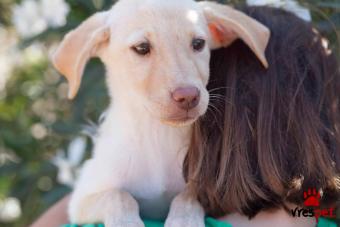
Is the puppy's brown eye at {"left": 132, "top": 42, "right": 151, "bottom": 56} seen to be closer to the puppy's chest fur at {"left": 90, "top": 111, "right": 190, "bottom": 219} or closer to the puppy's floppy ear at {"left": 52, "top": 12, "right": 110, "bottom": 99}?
the puppy's floppy ear at {"left": 52, "top": 12, "right": 110, "bottom": 99}

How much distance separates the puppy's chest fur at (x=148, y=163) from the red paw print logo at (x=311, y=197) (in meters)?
0.46

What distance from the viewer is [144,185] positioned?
89.7 inches

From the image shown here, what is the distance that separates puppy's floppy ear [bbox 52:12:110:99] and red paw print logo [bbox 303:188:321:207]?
877 millimetres

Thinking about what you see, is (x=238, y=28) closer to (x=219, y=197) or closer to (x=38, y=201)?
(x=219, y=197)

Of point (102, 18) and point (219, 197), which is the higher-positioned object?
point (102, 18)

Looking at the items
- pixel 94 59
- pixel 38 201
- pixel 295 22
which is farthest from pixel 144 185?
pixel 38 201

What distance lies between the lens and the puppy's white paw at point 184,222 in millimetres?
2035

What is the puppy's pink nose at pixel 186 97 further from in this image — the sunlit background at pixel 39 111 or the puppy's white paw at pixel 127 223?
the sunlit background at pixel 39 111

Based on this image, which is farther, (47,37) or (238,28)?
(47,37)

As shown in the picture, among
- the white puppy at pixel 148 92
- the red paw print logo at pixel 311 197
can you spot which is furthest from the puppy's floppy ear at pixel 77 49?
the red paw print logo at pixel 311 197

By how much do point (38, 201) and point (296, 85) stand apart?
2.11m

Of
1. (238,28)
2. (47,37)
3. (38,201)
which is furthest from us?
(38,201)

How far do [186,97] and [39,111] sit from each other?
82.2 inches

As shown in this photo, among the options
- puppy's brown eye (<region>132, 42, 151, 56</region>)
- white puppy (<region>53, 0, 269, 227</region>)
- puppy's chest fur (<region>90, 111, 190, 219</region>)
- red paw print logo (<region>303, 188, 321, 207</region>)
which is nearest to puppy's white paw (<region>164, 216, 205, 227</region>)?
white puppy (<region>53, 0, 269, 227</region>)
